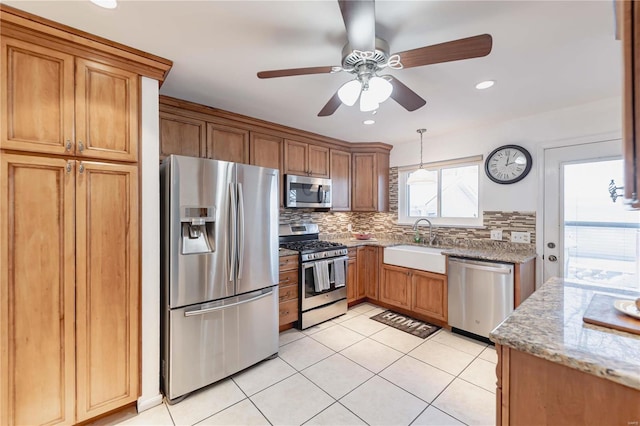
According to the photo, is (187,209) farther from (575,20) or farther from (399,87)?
(575,20)

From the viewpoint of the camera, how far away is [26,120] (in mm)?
1470

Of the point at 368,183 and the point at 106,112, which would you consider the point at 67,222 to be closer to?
the point at 106,112

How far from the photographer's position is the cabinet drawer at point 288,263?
9.52 feet

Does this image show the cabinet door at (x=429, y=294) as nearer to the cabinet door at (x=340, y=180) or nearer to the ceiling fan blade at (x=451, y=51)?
the cabinet door at (x=340, y=180)

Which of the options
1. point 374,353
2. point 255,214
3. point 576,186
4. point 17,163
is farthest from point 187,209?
point 576,186

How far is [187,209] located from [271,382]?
150cm

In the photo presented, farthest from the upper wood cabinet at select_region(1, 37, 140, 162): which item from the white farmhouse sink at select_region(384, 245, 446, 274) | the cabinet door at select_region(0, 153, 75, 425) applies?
the white farmhouse sink at select_region(384, 245, 446, 274)

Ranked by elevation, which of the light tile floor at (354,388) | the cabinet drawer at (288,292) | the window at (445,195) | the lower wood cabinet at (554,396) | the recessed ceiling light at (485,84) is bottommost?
the light tile floor at (354,388)

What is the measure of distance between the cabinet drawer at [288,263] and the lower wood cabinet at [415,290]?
1.32 meters

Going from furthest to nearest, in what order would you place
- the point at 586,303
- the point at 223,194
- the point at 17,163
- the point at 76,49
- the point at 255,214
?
the point at 255,214
the point at 223,194
the point at 76,49
the point at 17,163
the point at 586,303

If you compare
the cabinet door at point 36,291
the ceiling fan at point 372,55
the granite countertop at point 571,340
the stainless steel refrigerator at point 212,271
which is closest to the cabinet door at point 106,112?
the cabinet door at point 36,291

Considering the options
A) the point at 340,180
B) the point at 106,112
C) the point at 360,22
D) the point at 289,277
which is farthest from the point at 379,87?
the point at 340,180

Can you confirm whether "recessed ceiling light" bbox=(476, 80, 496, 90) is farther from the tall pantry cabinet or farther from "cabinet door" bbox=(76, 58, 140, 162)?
→ "cabinet door" bbox=(76, 58, 140, 162)

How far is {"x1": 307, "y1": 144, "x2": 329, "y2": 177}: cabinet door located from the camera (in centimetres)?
365
